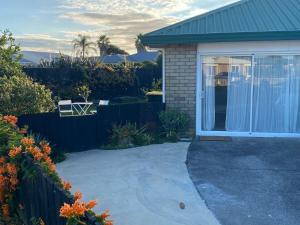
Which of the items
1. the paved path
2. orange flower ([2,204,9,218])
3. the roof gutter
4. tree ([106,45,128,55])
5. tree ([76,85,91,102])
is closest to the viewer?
orange flower ([2,204,9,218])

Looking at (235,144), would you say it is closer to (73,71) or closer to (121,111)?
(121,111)

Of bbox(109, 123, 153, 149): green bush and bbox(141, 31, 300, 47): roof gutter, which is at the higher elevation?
bbox(141, 31, 300, 47): roof gutter

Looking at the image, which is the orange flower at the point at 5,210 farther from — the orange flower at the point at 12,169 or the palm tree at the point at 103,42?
the palm tree at the point at 103,42

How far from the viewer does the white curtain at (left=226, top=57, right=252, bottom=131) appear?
891cm

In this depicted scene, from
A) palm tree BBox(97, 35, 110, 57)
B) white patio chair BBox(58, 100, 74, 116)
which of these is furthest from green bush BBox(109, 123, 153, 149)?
palm tree BBox(97, 35, 110, 57)

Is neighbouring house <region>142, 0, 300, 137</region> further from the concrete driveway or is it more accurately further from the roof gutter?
the concrete driveway

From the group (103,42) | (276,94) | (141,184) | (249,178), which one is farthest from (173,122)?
(103,42)

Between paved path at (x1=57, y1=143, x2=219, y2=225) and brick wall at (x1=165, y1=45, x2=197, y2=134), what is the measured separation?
1419 mm

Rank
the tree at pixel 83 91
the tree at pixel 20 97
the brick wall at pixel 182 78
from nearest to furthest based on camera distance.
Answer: the tree at pixel 20 97 < the brick wall at pixel 182 78 < the tree at pixel 83 91

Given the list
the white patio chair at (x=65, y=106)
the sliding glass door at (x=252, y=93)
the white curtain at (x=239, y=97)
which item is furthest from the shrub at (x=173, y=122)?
the white patio chair at (x=65, y=106)

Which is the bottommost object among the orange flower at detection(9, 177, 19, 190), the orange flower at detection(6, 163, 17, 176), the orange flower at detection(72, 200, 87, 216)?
the orange flower at detection(9, 177, 19, 190)

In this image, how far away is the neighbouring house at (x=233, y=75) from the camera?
8609mm

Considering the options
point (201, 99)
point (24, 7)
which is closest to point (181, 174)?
point (201, 99)

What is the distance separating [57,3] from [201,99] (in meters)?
5.51
